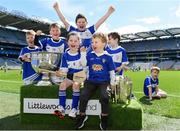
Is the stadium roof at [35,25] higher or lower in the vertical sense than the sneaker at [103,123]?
higher

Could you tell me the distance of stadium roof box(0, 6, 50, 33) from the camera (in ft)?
190

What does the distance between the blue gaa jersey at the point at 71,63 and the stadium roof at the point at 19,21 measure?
53854 millimetres

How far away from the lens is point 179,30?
230ft

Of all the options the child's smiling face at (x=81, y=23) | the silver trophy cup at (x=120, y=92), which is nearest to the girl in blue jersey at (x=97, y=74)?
the silver trophy cup at (x=120, y=92)

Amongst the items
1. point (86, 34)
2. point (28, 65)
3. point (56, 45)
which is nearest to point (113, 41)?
point (86, 34)

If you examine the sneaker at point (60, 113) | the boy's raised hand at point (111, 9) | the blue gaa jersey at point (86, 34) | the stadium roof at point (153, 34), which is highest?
the stadium roof at point (153, 34)

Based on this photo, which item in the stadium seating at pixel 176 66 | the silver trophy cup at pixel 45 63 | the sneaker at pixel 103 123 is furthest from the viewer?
the stadium seating at pixel 176 66

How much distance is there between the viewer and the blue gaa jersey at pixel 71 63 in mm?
4855

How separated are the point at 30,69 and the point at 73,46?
1631mm

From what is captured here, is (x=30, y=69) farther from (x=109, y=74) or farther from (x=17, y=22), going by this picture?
(x=17, y=22)

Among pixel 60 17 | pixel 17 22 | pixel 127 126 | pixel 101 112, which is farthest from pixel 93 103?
pixel 17 22

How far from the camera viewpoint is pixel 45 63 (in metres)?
5.16

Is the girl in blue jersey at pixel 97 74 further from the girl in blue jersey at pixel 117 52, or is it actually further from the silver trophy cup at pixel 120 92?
the girl in blue jersey at pixel 117 52

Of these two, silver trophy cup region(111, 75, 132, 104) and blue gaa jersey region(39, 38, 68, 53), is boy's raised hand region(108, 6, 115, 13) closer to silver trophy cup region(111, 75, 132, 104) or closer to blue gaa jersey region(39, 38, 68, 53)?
blue gaa jersey region(39, 38, 68, 53)
